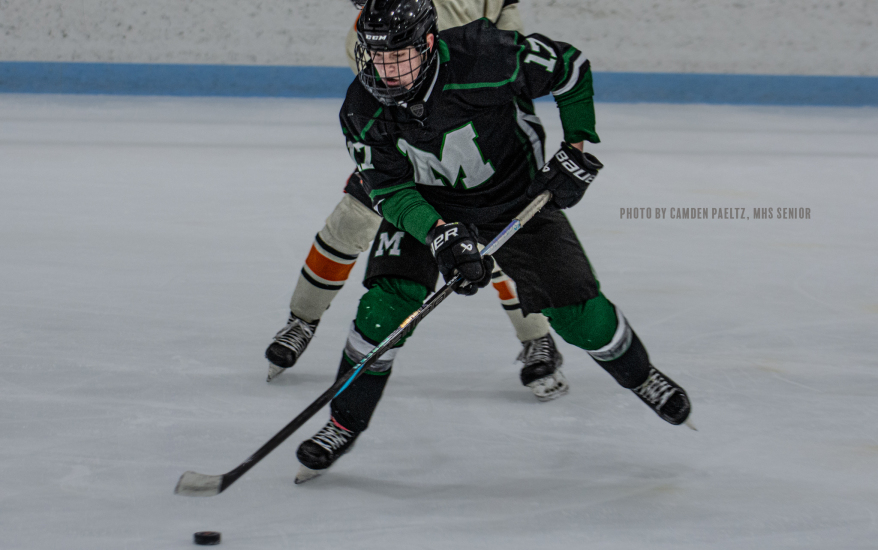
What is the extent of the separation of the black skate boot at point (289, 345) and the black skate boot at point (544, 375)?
0.56m

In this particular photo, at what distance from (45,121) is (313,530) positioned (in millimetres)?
5168

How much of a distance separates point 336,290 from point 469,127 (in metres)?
0.75

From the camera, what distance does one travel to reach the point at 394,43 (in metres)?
1.55

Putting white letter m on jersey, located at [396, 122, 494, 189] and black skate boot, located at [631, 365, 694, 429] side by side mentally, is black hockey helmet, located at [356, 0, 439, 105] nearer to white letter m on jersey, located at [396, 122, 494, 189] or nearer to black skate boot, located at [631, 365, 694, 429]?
white letter m on jersey, located at [396, 122, 494, 189]

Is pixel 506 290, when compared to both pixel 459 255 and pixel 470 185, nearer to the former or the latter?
pixel 470 185

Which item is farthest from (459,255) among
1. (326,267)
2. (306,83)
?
(306,83)

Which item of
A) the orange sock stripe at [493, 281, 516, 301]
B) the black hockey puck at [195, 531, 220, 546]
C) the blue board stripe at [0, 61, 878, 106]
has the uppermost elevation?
the black hockey puck at [195, 531, 220, 546]

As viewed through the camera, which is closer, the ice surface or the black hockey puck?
the black hockey puck

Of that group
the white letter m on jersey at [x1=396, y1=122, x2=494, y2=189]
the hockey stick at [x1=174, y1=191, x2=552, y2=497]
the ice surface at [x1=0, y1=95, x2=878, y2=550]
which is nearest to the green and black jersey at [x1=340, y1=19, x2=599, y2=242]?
the white letter m on jersey at [x1=396, y1=122, x2=494, y2=189]

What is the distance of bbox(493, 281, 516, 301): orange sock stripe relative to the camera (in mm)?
2268

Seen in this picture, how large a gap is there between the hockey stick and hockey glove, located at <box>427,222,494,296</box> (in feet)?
0.10

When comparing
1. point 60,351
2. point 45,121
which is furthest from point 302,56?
point 60,351

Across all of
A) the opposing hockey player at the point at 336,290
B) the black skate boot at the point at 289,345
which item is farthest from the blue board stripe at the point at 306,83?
the black skate boot at the point at 289,345

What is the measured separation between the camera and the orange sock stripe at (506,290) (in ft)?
7.44
